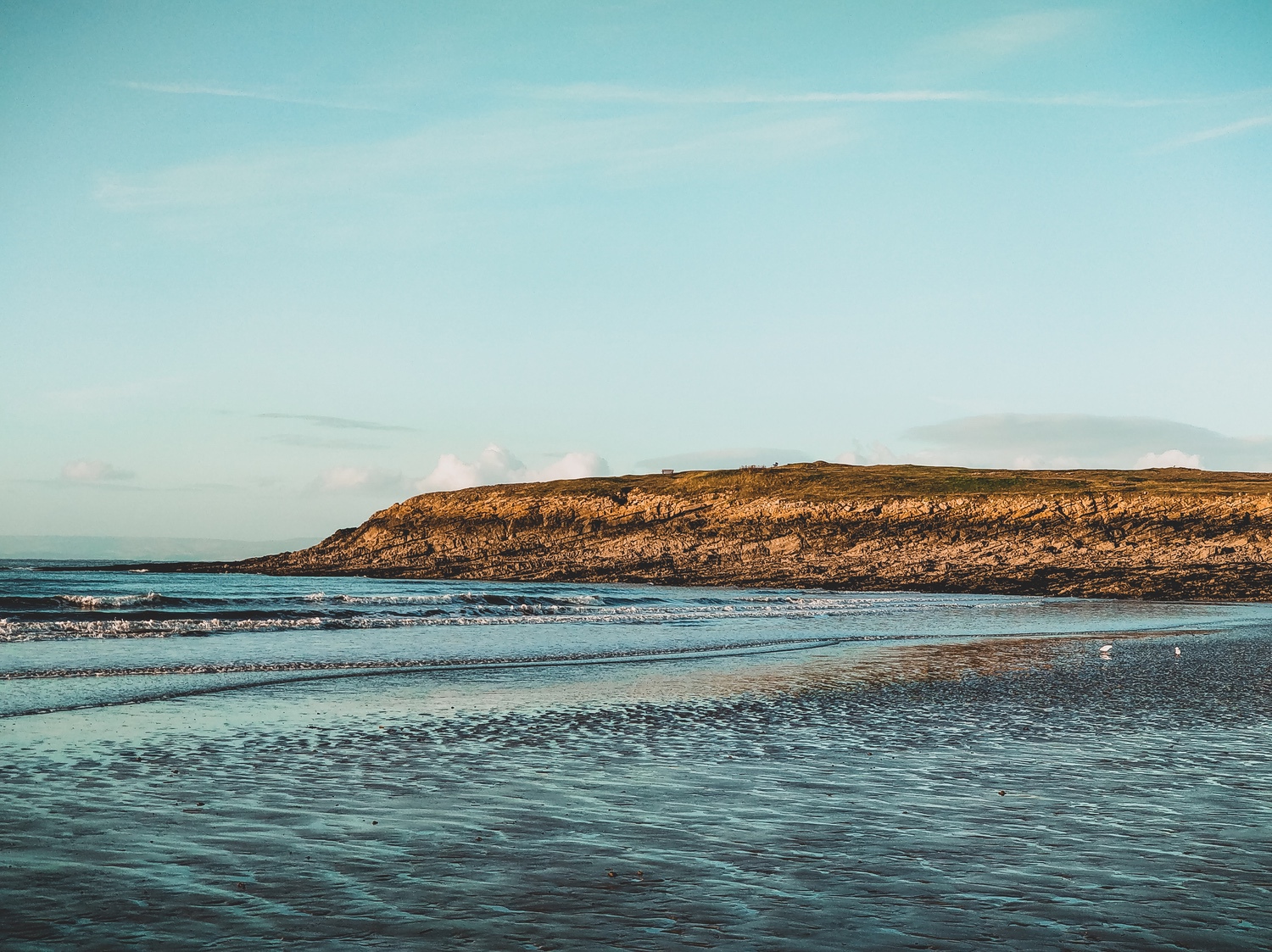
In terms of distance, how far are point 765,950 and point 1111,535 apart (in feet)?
279

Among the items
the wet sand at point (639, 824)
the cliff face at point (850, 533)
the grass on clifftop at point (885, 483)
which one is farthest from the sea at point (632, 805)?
the grass on clifftop at point (885, 483)

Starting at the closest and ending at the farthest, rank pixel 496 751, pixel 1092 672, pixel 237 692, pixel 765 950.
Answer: pixel 765 950 → pixel 496 751 → pixel 237 692 → pixel 1092 672

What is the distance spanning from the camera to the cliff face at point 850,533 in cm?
7469

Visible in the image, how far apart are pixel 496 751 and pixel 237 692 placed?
23.5 ft

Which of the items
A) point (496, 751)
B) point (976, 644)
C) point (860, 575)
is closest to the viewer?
point (496, 751)

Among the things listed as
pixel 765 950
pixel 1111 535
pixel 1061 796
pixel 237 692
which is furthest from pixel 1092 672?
pixel 1111 535

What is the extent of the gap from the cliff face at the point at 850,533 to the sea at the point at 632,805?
166 ft

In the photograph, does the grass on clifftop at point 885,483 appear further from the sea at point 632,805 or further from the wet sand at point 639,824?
the wet sand at point 639,824

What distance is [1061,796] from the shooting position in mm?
9672

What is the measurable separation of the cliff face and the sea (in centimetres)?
5070

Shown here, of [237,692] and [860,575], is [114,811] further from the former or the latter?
[860,575]

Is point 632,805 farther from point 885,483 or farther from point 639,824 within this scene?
point 885,483

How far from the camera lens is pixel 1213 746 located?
12.3 m

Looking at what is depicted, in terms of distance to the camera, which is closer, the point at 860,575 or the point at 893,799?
the point at 893,799
